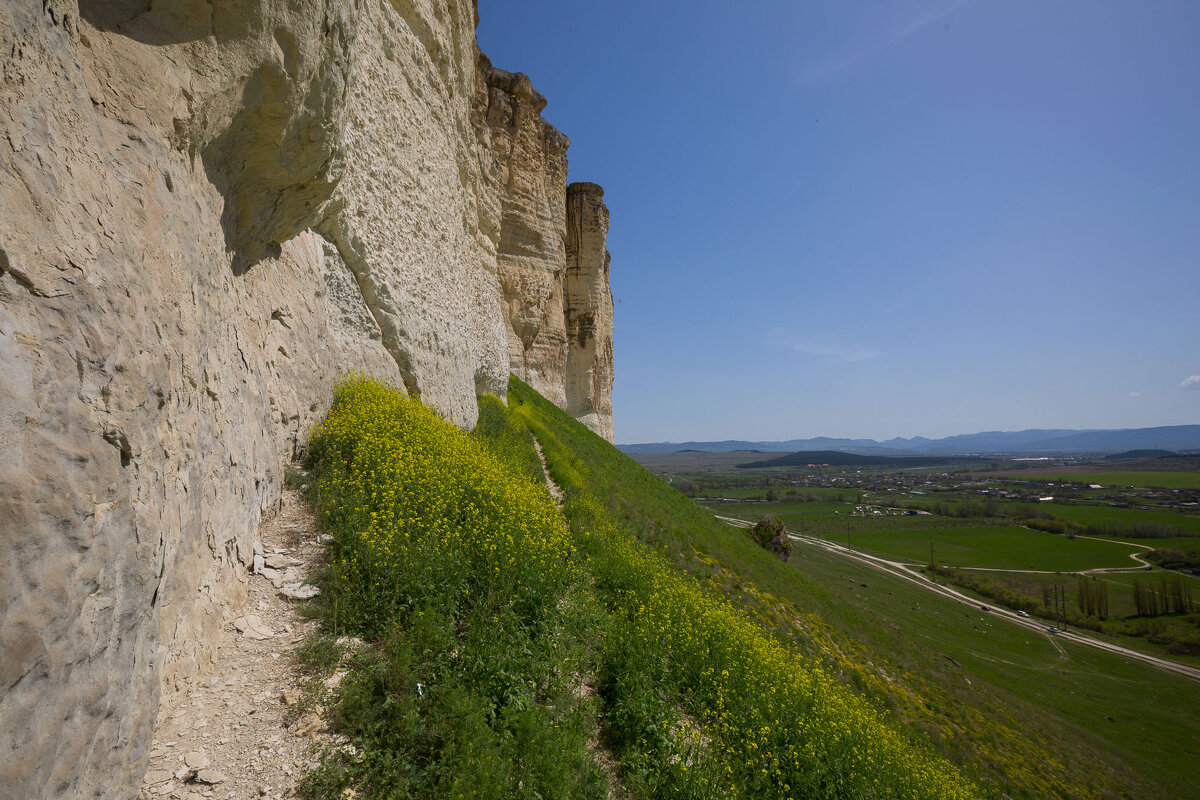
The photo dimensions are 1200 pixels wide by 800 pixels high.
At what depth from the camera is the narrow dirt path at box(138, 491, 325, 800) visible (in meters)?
2.48

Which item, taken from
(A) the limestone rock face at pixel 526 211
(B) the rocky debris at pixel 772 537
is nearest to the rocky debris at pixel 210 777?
(A) the limestone rock face at pixel 526 211

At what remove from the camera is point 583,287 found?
34.2 m

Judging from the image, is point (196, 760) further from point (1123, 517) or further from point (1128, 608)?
point (1123, 517)

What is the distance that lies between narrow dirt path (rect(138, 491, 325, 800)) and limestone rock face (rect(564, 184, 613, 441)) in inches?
1164

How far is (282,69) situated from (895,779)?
8.79m

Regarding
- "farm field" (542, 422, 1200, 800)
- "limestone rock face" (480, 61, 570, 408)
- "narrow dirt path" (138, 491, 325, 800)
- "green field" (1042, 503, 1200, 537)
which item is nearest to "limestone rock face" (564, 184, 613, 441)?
"limestone rock face" (480, 61, 570, 408)

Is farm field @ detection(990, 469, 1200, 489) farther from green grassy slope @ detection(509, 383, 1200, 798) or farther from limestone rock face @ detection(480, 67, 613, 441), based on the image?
limestone rock face @ detection(480, 67, 613, 441)

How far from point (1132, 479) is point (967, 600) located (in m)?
147

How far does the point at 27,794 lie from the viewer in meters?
1.67

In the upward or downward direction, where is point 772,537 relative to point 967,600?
upward

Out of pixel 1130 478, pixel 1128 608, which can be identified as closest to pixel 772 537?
pixel 1128 608

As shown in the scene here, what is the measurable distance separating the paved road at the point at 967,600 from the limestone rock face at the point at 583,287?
1293cm

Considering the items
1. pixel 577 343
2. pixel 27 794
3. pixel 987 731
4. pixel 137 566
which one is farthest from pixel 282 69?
pixel 577 343

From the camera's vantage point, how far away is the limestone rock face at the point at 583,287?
111ft
